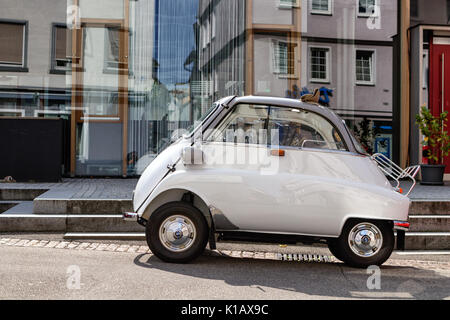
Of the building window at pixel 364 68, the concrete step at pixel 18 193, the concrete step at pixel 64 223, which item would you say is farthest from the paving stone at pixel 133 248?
the building window at pixel 364 68

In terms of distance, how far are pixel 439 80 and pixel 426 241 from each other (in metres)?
6.92

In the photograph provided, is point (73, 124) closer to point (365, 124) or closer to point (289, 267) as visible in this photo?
point (365, 124)

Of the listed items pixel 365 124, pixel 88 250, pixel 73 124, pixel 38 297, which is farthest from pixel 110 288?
pixel 365 124

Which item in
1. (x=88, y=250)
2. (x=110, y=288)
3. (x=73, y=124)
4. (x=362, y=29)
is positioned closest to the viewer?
(x=110, y=288)

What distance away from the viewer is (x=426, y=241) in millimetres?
7020

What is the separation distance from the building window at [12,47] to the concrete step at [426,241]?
8842 millimetres

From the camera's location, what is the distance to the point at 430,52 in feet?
42.0

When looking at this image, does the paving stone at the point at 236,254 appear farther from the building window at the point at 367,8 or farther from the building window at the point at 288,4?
the building window at the point at 367,8

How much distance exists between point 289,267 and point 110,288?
6.87 ft

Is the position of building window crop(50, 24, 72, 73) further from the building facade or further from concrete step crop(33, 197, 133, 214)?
concrete step crop(33, 197, 133, 214)

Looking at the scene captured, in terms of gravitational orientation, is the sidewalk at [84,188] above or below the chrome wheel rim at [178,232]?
above

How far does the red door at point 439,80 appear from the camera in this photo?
41.7 ft
